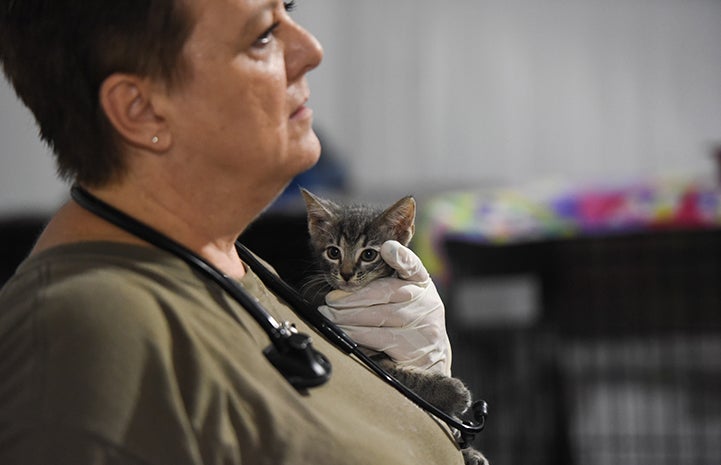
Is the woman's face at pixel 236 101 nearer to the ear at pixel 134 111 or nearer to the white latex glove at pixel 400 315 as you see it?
the ear at pixel 134 111

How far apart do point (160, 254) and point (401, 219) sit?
313 mm

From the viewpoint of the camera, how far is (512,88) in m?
4.21

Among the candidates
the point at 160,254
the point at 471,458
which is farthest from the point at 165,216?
the point at 471,458

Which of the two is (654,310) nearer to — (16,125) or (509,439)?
(509,439)

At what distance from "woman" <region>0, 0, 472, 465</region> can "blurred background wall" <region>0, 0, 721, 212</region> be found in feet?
11.0

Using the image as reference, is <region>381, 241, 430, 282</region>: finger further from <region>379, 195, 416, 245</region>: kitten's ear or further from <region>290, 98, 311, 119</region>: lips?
<region>290, 98, 311, 119</region>: lips

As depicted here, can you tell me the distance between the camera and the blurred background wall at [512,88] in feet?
13.5

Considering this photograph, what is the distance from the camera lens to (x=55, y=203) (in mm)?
4004

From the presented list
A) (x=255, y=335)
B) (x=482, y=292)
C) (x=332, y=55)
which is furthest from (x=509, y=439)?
(x=332, y=55)

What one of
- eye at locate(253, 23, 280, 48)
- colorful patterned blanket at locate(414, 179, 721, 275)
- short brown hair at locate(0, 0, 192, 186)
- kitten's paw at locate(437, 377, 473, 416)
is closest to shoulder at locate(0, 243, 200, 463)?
short brown hair at locate(0, 0, 192, 186)

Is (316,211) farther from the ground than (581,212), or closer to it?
farther from the ground

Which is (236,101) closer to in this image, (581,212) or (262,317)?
(262,317)

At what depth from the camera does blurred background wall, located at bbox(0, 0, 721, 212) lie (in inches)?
162

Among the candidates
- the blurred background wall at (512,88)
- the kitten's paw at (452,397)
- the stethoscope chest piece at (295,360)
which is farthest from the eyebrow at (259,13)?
the blurred background wall at (512,88)
